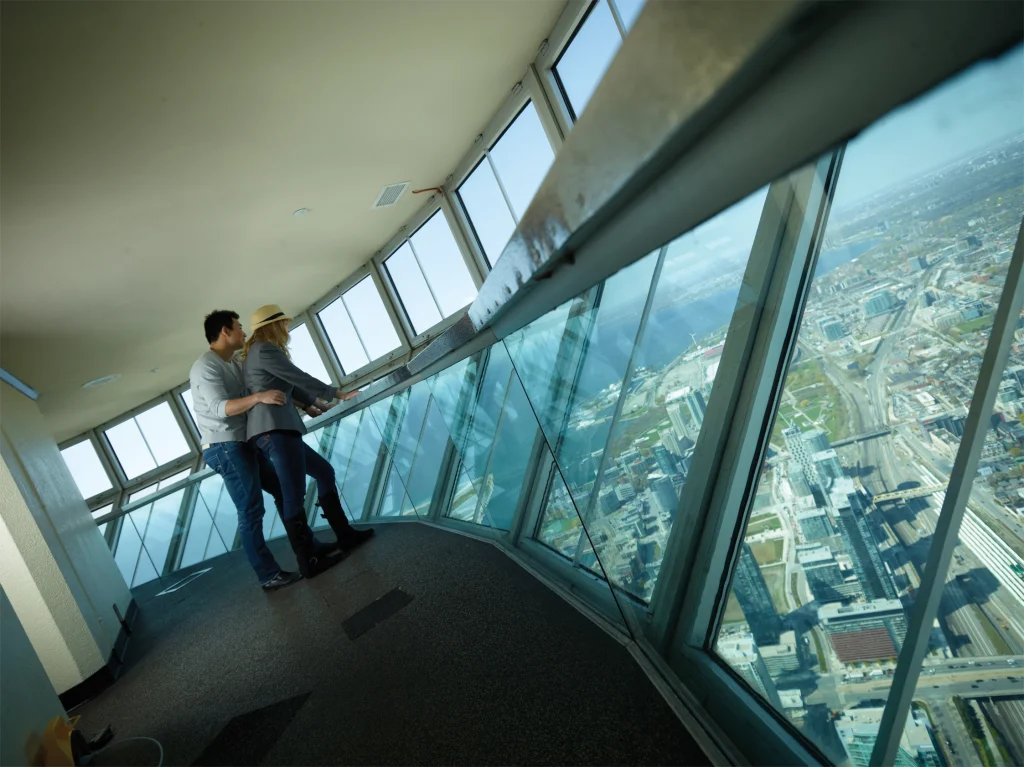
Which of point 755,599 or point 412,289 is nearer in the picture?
point 755,599

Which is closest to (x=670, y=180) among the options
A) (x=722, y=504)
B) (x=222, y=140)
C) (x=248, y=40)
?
(x=722, y=504)

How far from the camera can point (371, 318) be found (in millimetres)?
12047

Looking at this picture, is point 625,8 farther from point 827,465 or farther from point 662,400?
point 827,465

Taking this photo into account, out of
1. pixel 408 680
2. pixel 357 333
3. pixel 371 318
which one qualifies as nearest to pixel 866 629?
pixel 408 680

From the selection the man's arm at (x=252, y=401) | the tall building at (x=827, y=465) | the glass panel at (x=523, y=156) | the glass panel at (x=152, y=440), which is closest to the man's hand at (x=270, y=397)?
the man's arm at (x=252, y=401)

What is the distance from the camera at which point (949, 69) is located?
433 mm

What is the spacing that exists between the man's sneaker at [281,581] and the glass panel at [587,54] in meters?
4.15

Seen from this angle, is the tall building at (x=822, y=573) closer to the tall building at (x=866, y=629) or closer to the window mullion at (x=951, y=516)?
the tall building at (x=866, y=629)

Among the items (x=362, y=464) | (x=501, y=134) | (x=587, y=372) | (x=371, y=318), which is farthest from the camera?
(x=371, y=318)

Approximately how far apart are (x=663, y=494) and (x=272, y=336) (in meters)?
3.03

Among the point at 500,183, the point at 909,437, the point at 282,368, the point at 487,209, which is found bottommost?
the point at 909,437

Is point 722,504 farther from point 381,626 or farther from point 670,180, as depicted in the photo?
point 381,626

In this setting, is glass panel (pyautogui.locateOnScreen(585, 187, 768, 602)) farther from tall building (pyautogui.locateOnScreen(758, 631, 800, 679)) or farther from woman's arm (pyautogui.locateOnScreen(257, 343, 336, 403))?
woman's arm (pyautogui.locateOnScreen(257, 343, 336, 403))

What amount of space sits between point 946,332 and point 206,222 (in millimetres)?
7468
